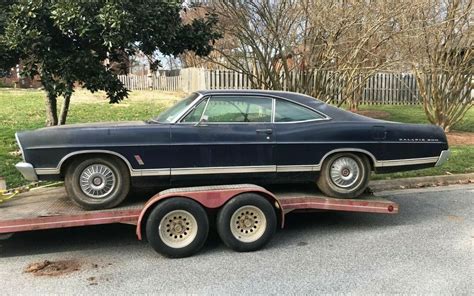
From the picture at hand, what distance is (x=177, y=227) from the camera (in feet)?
16.3

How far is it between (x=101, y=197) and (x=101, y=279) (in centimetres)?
99

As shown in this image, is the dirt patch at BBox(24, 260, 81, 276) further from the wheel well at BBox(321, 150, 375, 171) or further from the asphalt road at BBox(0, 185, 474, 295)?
A: the wheel well at BBox(321, 150, 375, 171)

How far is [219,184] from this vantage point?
18.1ft

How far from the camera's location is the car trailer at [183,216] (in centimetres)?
486

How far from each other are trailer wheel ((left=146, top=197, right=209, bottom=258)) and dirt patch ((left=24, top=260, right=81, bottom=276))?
0.77m

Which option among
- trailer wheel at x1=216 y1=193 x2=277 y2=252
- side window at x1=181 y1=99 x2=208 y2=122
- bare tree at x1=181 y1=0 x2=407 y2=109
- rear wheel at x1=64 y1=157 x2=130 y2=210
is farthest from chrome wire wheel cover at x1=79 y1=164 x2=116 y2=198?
bare tree at x1=181 y1=0 x2=407 y2=109

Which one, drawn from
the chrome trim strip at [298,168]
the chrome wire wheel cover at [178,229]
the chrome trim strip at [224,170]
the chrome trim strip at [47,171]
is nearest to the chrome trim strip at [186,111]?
the chrome trim strip at [224,170]

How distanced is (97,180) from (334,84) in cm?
775

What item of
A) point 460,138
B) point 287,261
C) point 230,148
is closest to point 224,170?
point 230,148

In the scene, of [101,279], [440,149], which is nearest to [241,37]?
[440,149]

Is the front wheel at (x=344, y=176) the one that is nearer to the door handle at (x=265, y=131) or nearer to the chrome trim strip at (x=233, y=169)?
the chrome trim strip at (x=233, y=169)

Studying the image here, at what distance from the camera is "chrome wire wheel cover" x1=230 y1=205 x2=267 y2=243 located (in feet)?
16.7

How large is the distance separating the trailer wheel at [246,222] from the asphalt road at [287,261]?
13cm

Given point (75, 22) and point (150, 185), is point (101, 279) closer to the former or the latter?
point (150, 185)
